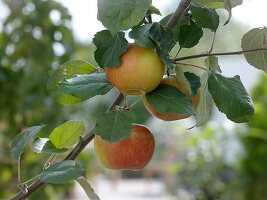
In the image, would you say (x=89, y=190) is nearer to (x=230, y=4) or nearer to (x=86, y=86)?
(x=86, y=86)

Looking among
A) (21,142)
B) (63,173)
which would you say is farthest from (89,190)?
(21,142)

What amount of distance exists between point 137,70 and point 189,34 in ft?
0.35

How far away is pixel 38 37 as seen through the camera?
2.05 m

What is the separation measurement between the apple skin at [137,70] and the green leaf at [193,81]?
0.05 m

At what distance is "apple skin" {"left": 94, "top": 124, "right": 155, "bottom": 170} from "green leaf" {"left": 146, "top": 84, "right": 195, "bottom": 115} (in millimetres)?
104

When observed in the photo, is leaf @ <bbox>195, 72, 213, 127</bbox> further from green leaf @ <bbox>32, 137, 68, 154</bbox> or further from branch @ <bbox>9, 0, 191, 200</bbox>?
green leaf @ <bbox>32, 137, 68, 154</bbox>

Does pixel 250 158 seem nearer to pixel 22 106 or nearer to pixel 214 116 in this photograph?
pixel 22 106

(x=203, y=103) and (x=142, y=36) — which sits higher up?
(x=142, y=36)

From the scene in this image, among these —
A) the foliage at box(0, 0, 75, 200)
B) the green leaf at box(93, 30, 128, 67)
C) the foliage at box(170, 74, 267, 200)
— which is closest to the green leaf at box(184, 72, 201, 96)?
the green leaf at box(93, 30, 128, 67)

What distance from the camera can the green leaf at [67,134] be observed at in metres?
0.68

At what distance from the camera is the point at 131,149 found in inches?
26.0

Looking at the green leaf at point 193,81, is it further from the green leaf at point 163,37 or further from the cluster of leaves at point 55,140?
the cluster of leaves at point 55,140

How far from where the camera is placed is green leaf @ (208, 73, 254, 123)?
1.88 feet

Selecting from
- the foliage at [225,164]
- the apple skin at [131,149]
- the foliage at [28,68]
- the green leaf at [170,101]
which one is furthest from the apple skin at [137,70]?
the foliage at [225,164]
